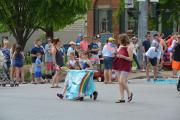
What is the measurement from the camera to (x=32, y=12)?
116 ft

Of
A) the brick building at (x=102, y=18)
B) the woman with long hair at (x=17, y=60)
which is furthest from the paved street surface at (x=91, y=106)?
the brick building at (x=102, y=18)

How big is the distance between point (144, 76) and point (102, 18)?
2446 centimetres

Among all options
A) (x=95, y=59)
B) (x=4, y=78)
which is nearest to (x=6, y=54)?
(x=4, y=78)

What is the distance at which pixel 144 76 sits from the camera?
1019 inches

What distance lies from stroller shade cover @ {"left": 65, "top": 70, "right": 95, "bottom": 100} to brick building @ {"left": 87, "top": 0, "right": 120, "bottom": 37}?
104 ft

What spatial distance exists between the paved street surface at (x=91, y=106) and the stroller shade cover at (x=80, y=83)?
0.96 ft

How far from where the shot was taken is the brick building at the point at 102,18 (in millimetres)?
48750

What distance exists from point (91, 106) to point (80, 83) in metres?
1.44

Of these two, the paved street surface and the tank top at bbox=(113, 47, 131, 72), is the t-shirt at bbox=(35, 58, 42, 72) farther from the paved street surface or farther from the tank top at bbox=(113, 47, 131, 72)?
the tank top at bbox=(113, 47, 131, 72)

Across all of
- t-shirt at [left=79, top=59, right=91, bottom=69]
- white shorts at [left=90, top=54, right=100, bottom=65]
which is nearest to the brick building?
white shorts at [left=90, top=54, right=100, bottom=65]

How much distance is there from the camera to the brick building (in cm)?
4875

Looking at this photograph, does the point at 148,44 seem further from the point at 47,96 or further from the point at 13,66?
the point at 47,96

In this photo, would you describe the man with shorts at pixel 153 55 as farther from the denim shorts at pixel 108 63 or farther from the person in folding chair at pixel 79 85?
the person in folding chair at pixel 79 85

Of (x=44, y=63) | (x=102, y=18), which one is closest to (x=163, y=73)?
(x=44, y=63)
